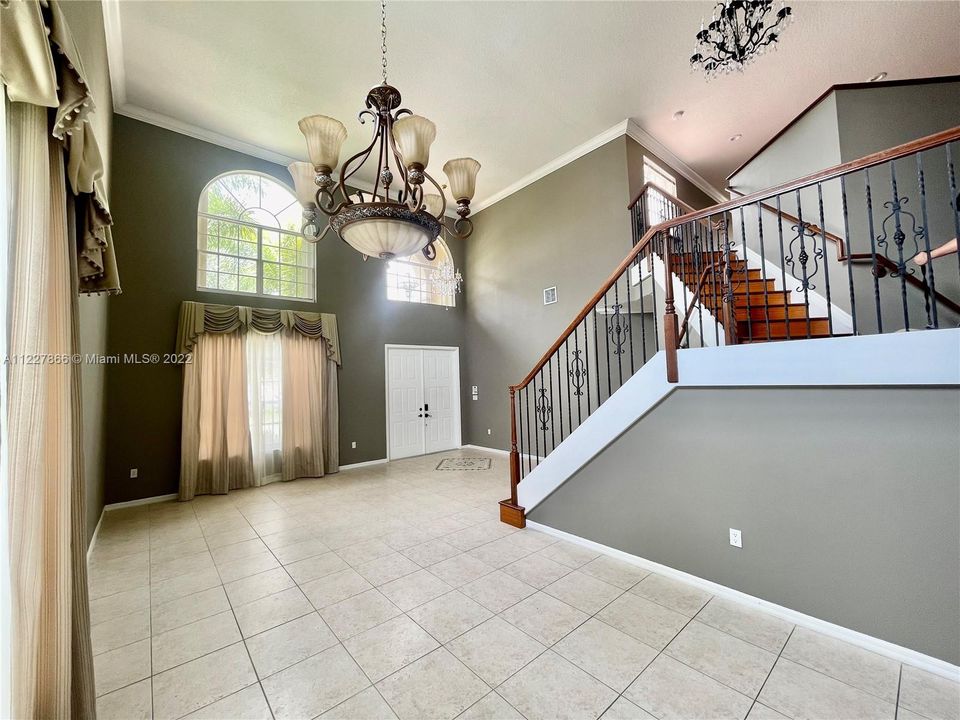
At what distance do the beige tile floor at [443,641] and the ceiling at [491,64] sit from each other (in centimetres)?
504

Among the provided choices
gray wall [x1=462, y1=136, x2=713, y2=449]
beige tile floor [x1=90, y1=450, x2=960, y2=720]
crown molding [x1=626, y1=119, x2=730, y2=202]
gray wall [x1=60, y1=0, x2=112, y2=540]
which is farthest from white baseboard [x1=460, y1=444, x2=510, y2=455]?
crown molding [x1=626, y1=119, x2=730, y2=202]

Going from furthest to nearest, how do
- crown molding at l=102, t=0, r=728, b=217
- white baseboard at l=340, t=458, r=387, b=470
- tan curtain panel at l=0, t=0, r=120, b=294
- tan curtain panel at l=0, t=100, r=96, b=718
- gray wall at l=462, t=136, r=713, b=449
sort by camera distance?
white baseboard at l=340, t=458, r=387, b=470
gray wall at l=462, t=136, r=713, b=449
crown molding at l=102, t=0, r=728, b=217
tan curtain panel at l=0, t=100, r=96, b=718
tan curtain panel at l=0, t=0, r=120, b=294

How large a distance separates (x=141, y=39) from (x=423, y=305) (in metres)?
4.88

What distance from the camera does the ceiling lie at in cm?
374

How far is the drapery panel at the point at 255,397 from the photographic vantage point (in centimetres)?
496

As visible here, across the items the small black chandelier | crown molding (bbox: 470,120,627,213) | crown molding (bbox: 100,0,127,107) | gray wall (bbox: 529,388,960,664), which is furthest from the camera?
crown molding (bbox: 470,120,627,213)

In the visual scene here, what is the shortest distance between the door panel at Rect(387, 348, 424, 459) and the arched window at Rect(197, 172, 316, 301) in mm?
1910

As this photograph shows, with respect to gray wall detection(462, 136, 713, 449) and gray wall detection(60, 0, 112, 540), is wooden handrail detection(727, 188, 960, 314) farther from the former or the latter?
gray wall detection(60, 0, 112, 540)

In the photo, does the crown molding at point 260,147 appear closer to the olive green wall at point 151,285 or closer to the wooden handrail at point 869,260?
the olive green wall at point 151,285

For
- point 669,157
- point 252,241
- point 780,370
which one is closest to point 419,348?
point 252,241

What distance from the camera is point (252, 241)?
5773 mm

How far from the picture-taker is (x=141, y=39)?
390cm

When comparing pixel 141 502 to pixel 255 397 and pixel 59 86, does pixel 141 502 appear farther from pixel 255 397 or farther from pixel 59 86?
pixel 59 86

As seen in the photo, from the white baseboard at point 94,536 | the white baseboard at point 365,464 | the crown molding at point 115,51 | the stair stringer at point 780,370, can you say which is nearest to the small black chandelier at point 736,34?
the stair stringer at point 780,370
